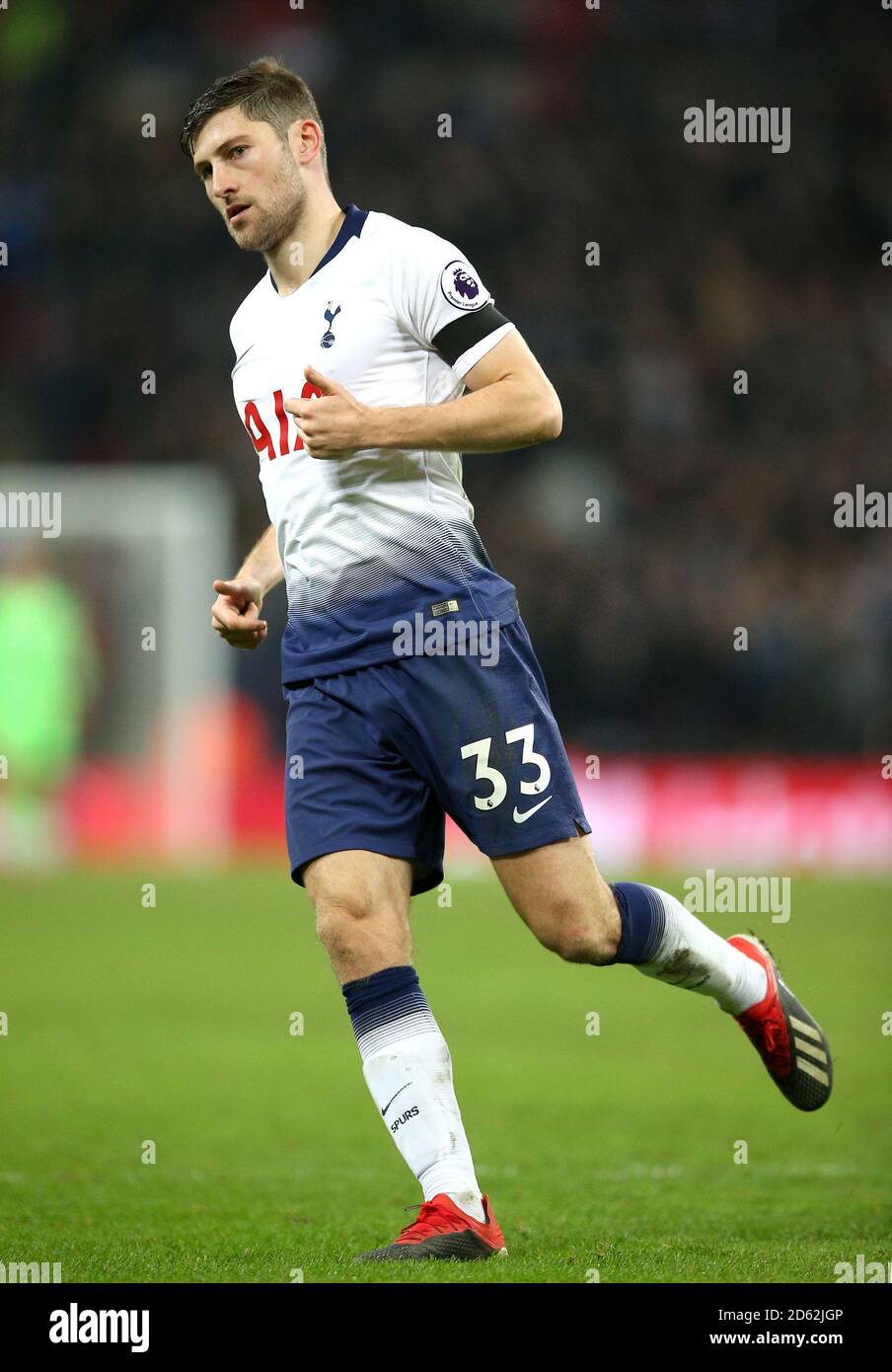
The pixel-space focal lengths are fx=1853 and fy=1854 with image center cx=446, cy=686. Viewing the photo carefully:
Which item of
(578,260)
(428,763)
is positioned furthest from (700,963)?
(578,260)

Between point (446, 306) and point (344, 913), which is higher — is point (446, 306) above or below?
above

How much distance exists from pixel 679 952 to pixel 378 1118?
265cm

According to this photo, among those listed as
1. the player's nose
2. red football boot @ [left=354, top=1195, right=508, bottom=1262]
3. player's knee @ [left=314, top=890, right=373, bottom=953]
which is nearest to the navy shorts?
player's knee @ [left=314, top=890, right=373, bottom=953]

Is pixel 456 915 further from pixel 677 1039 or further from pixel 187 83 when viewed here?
pixel 187 83

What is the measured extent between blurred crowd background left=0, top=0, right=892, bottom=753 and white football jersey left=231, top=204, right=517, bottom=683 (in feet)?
47.1

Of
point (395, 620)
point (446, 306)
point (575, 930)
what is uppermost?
point (446, 306)

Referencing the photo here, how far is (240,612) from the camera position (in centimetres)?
487

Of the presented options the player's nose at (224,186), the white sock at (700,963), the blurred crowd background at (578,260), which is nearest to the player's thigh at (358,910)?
the white sock at (700,963)

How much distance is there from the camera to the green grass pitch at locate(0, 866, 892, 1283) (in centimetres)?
452

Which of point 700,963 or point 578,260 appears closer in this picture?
point 700,963

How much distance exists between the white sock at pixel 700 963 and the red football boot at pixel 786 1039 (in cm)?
6

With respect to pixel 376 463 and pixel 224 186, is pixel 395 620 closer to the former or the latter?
pixel 376 463

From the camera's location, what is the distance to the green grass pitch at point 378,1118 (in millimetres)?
4523

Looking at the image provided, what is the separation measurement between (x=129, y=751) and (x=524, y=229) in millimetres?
9495
